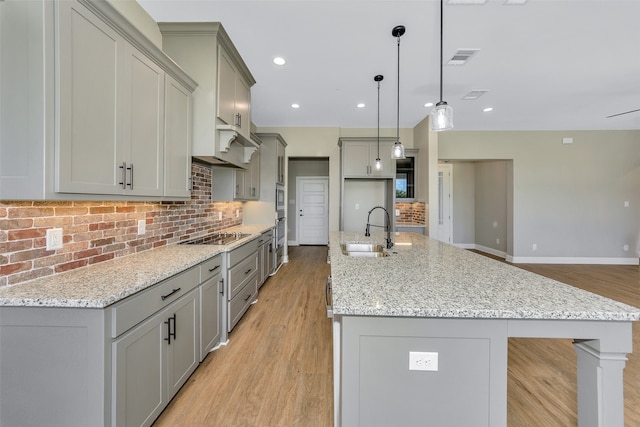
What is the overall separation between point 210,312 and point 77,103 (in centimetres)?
161

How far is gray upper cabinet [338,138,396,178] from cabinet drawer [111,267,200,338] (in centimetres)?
366

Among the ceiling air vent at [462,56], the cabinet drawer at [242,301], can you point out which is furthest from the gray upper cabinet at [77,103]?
the ceiling air vent at [462,56]

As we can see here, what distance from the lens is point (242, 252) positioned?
8.87 ft

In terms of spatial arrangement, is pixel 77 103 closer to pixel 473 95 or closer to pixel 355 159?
pixel 355 159

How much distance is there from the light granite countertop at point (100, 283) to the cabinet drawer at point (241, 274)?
552mm

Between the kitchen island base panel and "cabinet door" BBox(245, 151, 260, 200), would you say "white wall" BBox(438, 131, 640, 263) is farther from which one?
the kitchen island base panel

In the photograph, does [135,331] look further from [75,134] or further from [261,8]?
[261,8]

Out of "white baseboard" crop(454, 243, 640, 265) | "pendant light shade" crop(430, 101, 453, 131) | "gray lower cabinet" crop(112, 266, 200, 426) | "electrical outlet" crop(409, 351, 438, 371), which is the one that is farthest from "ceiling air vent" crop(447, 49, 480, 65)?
"white baseboard" crop(454, 243, 640, 265)

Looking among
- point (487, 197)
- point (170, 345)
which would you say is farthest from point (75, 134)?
point (487, 197)

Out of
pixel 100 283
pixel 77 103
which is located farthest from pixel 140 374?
pixel 77 103

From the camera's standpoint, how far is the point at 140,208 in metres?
2.09

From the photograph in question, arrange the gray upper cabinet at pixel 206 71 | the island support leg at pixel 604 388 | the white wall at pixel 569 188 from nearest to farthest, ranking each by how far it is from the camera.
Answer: the island support leg at pixel 604 388 < the gray upper cabinet at pixel 206 71 < the white wall at pixel 569 188

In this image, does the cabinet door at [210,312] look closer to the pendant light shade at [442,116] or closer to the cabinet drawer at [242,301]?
the cabinet drawer at [242,301]

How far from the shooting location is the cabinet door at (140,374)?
46.7 inches
